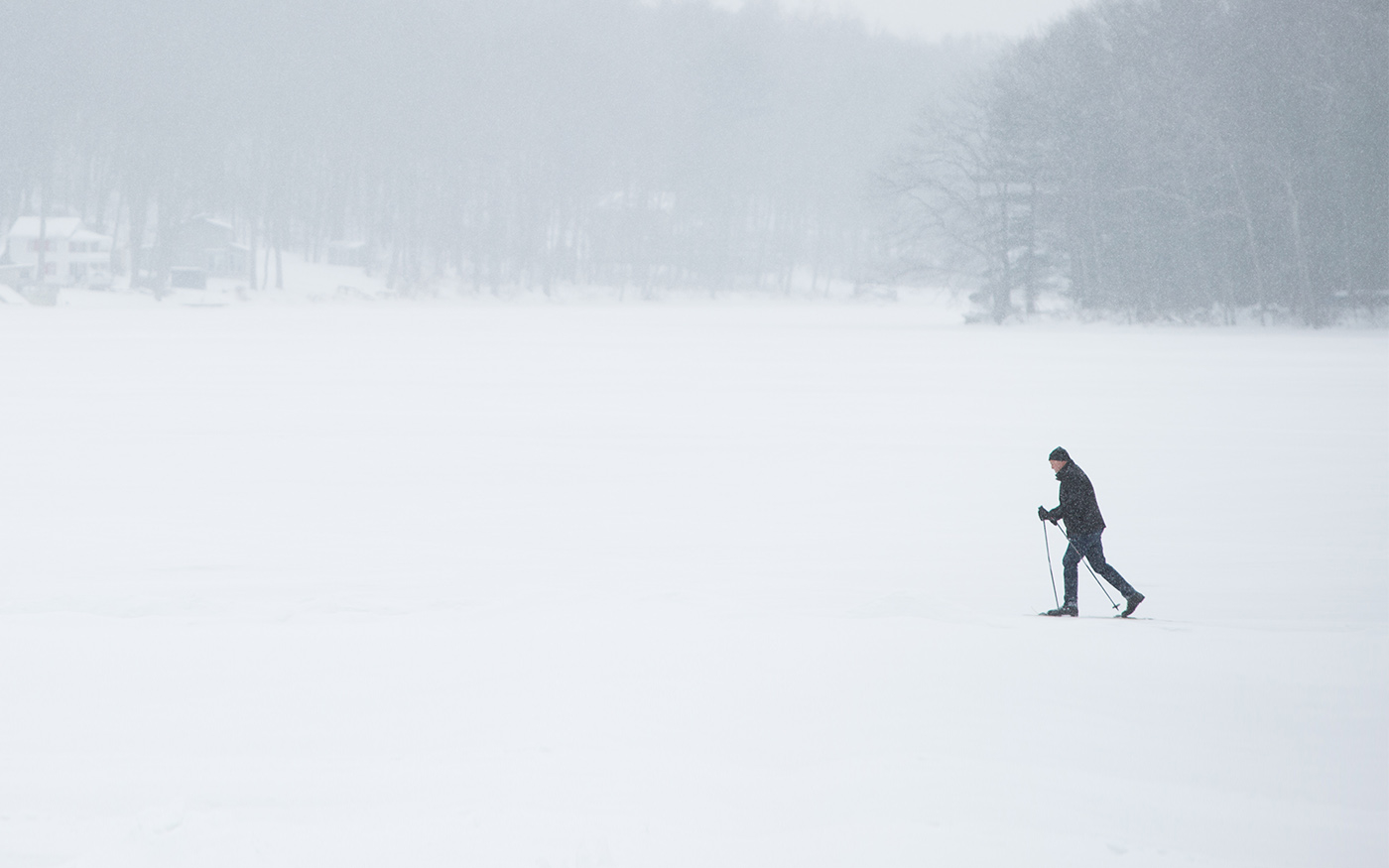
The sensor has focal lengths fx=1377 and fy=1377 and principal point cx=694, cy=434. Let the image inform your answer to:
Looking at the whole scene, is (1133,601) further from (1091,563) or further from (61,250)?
(61,250)

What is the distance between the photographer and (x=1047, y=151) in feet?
165

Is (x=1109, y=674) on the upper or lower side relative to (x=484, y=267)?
lower

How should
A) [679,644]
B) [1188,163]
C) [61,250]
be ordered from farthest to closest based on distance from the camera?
[61,250]
[1188,163]
[679,644]

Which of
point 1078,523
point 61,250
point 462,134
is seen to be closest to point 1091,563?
point 1078,523

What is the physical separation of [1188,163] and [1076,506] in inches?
1657

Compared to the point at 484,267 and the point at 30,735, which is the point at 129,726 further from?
the point at 484,267

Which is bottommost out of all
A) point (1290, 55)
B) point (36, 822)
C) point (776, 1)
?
point (36, 822)

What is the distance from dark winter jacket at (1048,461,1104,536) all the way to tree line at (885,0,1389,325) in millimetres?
38871

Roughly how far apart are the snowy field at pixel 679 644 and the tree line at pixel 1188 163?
27.1 m

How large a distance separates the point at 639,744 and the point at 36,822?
7.19 feet

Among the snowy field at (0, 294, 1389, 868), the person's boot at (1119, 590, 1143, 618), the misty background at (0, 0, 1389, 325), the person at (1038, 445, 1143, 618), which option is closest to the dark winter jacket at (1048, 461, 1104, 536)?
the person at (1038, 445, 1143, 618)

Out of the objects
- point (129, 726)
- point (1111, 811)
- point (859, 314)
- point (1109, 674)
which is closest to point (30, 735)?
point (129, 726)

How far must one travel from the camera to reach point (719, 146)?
88.8 m

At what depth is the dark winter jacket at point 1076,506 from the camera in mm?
7953
